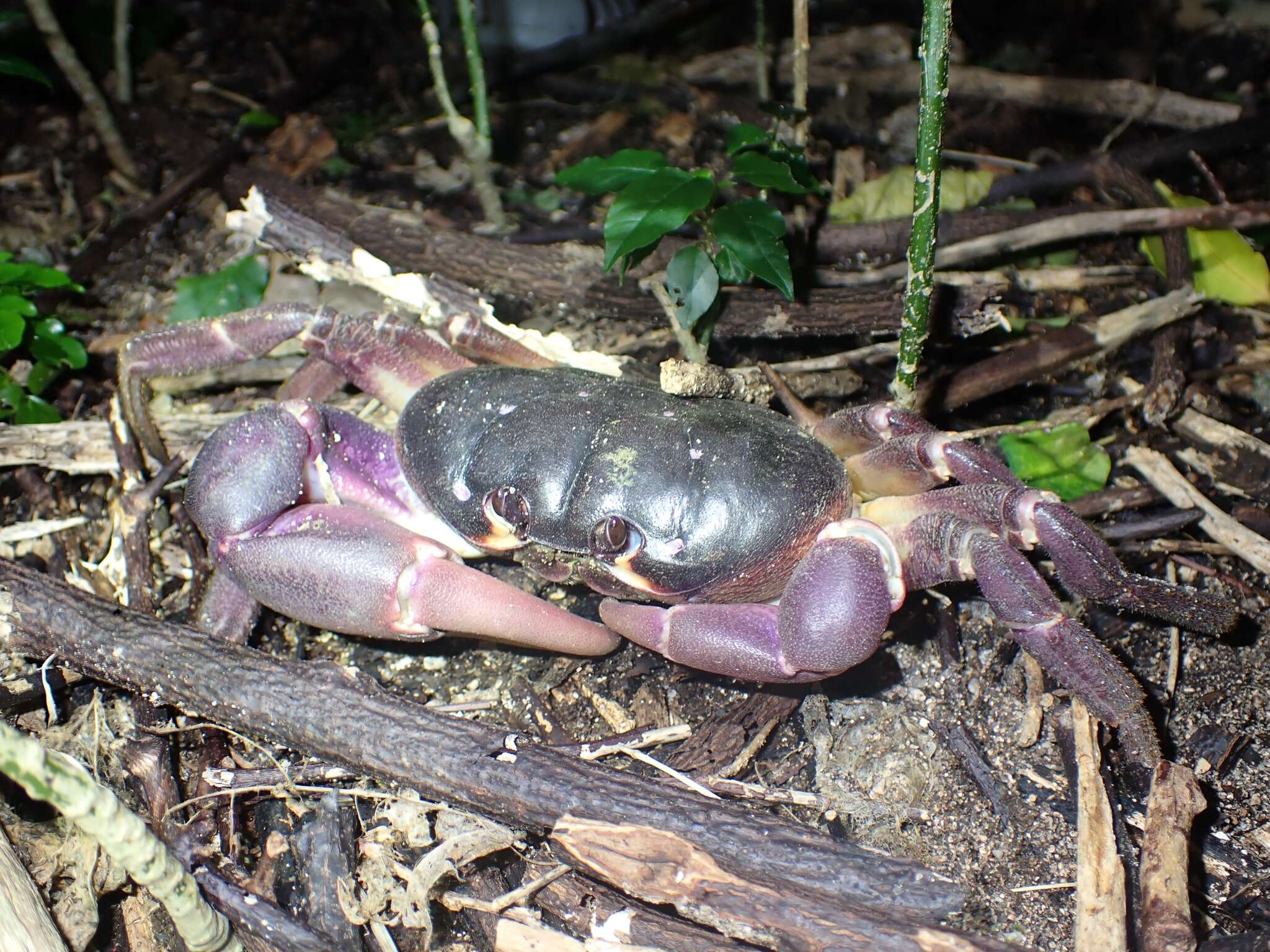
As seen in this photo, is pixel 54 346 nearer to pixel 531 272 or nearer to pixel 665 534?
pixel 531 272

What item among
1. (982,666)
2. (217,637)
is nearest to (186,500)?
(217,637)

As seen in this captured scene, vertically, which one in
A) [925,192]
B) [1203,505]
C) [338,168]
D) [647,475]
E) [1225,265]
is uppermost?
[925,192]

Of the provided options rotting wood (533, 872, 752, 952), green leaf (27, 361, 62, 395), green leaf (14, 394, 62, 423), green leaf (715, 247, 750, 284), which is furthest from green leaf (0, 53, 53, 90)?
rotting wood (533, 872, 752, 952)

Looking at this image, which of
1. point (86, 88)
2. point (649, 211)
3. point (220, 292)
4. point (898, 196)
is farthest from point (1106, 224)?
point (86, 88)

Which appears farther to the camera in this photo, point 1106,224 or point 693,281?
point 1106,224

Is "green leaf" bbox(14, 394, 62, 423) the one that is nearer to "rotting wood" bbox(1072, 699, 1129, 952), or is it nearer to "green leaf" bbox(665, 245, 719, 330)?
"green leaf" bbox(665, 245, 719, 330)
